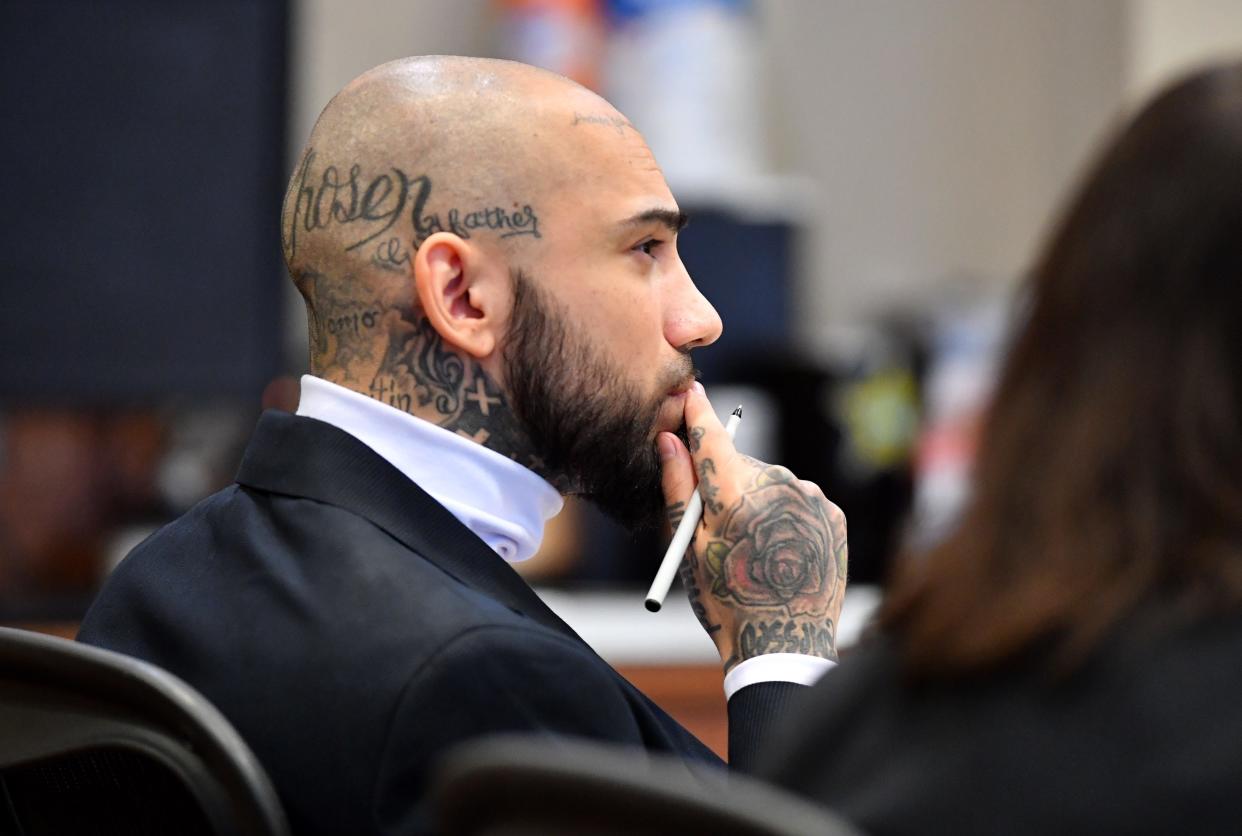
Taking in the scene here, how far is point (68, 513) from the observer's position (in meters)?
3.68

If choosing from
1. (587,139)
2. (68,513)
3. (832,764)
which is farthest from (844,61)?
(832,764)

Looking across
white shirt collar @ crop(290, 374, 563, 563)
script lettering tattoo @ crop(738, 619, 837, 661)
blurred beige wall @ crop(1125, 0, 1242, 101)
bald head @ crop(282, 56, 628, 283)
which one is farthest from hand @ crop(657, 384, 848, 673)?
blurred beige wall @ crop(1125, 0, 1242, 101)

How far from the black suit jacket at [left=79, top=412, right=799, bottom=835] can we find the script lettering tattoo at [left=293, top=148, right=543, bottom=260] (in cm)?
16

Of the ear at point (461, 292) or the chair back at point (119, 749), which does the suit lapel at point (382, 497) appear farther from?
the chair back at point (119, 749)

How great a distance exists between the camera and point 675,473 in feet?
4.25

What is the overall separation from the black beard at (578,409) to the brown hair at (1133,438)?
59 centimetres

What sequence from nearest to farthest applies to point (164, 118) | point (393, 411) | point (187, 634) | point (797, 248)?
point (187, 634), point (393, 411), point (164, 118), point (797, 248)

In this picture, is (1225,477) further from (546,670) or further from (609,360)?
(609,360)

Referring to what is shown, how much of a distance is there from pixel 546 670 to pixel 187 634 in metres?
0.27

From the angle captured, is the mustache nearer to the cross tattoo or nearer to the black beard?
the black beard

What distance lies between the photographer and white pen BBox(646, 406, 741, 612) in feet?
3.98

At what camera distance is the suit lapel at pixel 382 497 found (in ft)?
A: 3.64

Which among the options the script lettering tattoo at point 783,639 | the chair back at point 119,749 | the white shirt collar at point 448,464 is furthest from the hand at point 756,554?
the chair back at point 119,749

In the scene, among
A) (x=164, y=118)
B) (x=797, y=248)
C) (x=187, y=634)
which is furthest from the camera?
(x=797, y=248)
